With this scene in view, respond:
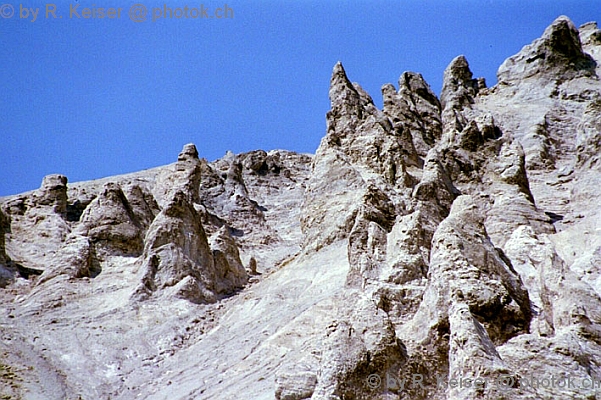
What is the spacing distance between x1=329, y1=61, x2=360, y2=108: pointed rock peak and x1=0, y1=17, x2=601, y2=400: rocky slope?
14 cm

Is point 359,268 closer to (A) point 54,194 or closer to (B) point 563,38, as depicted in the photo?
(A) point 54,194

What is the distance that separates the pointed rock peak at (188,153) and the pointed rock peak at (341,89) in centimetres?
901

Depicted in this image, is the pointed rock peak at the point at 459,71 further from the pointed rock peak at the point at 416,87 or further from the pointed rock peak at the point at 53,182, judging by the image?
the pointed rock peak at the point at 53,182

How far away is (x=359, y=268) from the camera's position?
50.0 ft

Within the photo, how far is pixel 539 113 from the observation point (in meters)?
33.4

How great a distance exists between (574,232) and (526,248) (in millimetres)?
2907

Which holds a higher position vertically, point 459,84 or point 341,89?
point 459,84

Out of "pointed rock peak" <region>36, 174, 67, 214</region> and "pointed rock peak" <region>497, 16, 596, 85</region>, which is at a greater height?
"pointed rock peak" <region>497, 16, 596, 85</region>

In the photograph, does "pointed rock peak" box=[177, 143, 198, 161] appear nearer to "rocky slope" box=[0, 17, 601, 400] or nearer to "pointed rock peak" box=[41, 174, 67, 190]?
"rocky slope" box=[0, 17, 601, 400]

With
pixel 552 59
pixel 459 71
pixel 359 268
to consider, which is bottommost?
pixel 359 268

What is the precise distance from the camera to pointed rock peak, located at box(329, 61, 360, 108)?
107 feet

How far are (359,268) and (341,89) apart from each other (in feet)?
63.9

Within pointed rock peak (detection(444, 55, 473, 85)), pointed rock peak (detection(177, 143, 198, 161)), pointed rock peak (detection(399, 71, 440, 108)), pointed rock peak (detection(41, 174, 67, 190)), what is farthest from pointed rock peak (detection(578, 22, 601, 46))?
pointed rock peak (detection(41, 174, 67, 190))

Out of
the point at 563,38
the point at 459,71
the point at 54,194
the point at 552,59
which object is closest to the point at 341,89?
the point at 459,71
